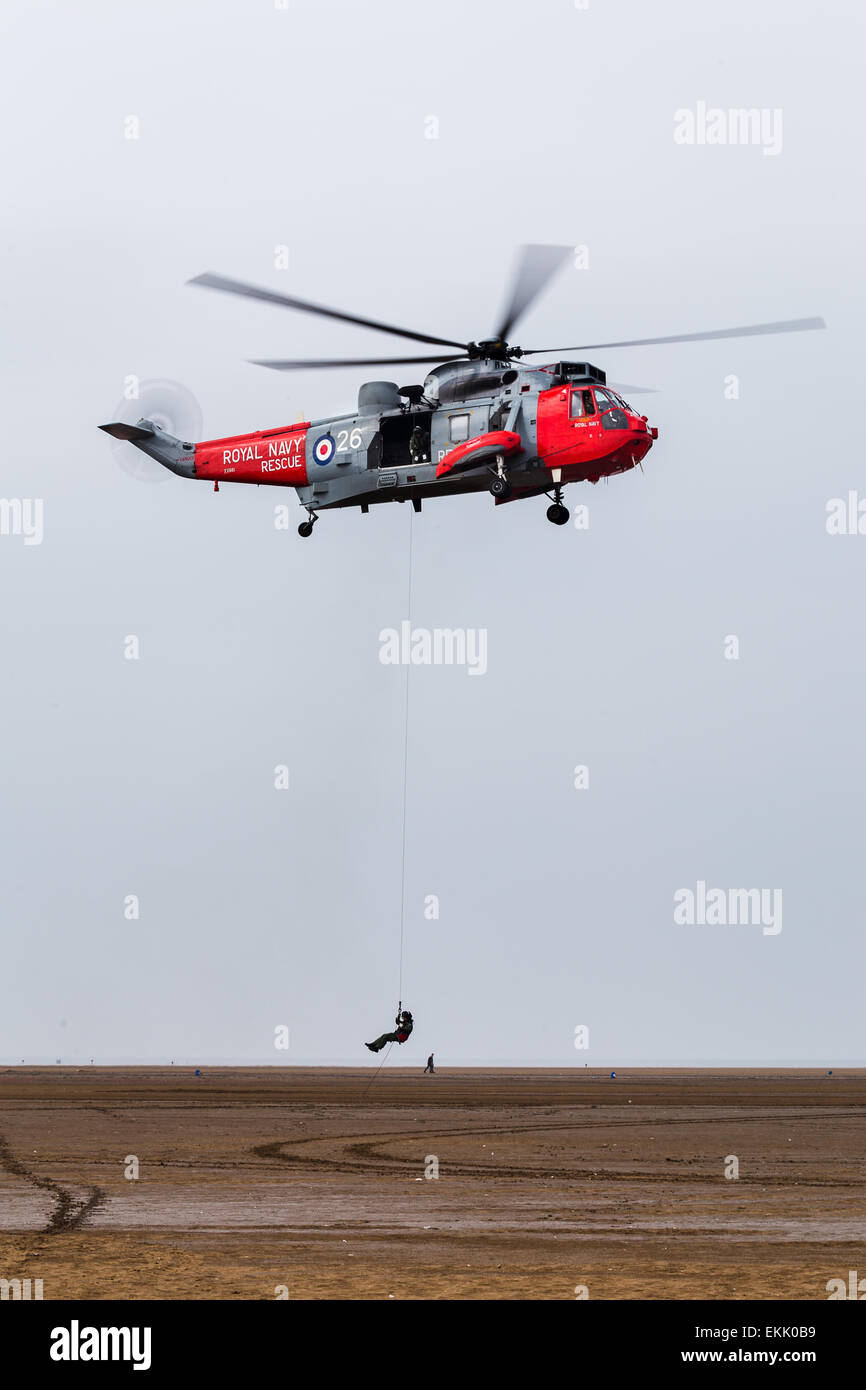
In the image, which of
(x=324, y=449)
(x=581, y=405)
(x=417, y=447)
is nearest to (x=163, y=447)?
(x=324, y=449)

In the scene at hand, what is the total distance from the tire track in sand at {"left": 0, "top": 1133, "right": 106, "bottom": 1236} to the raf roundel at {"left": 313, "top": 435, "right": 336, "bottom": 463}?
53.5ft

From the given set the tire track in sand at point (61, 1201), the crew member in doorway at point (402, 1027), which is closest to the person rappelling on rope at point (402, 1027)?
the crew member in doorway at point (402, 1027)

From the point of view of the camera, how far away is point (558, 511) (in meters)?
34.8

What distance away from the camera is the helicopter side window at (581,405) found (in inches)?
1325

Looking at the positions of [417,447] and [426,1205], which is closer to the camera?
[426,1205]

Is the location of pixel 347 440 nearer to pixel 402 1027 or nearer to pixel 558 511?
pixel 558 511

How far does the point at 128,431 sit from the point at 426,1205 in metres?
21.2

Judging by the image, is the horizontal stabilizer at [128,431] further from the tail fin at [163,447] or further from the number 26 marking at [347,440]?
the number 26 marking at [347,440]

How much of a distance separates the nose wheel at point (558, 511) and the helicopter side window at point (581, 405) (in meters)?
1.75

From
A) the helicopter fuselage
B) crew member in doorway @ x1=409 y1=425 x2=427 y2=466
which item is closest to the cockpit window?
the helicopter fuselage

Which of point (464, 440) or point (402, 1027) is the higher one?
point (464, 440)
